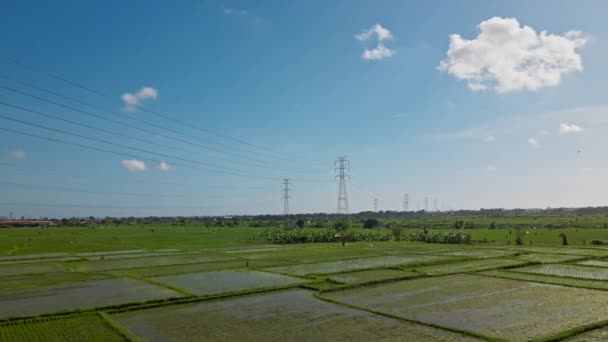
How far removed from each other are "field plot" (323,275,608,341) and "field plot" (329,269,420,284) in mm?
1526

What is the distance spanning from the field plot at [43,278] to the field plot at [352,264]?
42.1ft

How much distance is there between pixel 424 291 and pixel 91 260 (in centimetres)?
3052

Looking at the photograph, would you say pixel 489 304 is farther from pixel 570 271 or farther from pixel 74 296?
pixel 74 296

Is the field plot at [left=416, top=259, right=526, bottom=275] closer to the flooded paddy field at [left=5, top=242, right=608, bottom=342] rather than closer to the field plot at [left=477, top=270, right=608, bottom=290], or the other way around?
the flooded paddy field at [left=5, top=242, right=608, bottom=342]

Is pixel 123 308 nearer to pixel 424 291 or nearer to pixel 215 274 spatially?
pixel 215 274

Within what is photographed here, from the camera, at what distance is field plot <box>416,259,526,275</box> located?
31172 millimetres

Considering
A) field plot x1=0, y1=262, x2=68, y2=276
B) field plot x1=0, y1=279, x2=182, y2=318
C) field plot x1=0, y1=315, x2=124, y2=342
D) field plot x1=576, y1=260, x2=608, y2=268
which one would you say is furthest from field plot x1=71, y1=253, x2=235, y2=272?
field plot x1=576, y1=260, x2=608, y2=268

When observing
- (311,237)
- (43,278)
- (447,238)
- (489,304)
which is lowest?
(489,304)

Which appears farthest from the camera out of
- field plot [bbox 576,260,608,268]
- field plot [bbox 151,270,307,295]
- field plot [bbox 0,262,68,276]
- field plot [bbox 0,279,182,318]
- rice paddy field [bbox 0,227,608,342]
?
field plot [bbox 576,260,608,268]

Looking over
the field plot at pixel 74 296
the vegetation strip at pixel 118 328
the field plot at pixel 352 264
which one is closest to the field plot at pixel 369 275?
the field plot at pixel 352 264

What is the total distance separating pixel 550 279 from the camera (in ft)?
88.5

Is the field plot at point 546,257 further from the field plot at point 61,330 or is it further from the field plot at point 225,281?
the field plot at point 61,330

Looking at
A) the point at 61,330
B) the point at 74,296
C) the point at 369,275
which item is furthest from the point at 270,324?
the point at 369,275

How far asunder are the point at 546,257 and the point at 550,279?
45.6ft
